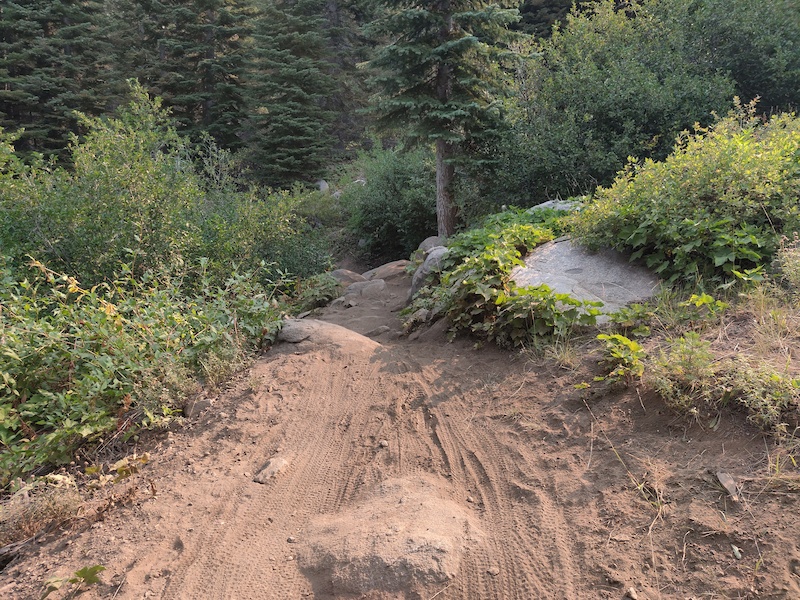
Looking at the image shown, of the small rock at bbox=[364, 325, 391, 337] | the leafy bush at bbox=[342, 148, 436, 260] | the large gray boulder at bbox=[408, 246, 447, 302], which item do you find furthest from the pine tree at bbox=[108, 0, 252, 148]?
the small rock at bbox=[364, 325, 391, 337]

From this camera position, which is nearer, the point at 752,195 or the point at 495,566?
the point at 495,566

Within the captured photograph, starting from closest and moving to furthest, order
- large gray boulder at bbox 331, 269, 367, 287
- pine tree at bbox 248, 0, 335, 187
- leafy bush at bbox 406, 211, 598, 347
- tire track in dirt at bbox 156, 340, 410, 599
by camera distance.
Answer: tire track in dirt at bbox 156, 340, 410, 599 → leafy bush at bbox 406, 211, 598, 347 → large gray boulder at bbox 331, 269, 367, 287 → pine tree at bbox 248, 0, 335, 187

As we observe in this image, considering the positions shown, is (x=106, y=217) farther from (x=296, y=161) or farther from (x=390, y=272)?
(x=296, y=161)

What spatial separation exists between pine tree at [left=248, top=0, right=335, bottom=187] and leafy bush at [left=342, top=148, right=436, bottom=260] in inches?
207

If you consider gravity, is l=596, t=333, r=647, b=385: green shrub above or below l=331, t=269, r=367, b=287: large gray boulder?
above

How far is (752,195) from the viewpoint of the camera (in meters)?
4.44

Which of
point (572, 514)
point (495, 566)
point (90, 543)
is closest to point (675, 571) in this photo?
point (572, 514)

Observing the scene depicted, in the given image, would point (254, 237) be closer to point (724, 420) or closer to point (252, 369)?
point (252, 369)

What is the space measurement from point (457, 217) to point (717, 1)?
25.6ft

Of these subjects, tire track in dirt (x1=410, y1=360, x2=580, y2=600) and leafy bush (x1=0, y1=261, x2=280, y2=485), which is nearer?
tire track in dirt (x1=410, y1=360, x2=580, y2=600)

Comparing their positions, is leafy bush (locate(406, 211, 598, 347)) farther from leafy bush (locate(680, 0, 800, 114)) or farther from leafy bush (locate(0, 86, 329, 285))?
leafy bush (locate(680, 0, 800, 114))

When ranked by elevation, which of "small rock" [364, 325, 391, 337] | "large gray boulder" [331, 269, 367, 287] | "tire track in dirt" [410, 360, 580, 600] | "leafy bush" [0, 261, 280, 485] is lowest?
"large gray boulder" [331, 269, 367, 287]

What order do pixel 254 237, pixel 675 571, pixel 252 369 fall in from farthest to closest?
pixel 254 237 → pixel 252 369 → pixel 675 571

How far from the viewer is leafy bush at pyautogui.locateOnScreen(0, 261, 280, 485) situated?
3793mm
